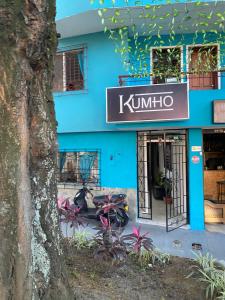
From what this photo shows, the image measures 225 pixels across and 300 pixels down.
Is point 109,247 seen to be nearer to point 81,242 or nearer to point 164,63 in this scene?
point 81,242

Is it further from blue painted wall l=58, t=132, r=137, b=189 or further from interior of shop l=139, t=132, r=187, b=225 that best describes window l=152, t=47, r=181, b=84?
blue painted wall l=58, t=132, r=137, b=189

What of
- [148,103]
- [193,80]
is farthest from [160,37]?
[148,103]

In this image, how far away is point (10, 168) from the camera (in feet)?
7.80

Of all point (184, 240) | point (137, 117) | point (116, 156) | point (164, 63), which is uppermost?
point (164, 63)

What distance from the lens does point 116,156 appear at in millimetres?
8844

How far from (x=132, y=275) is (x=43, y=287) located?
5.35 ft

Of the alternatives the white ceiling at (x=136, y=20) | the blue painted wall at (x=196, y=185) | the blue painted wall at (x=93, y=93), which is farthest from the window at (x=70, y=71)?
the blue painted wall at (x=196, y=185)

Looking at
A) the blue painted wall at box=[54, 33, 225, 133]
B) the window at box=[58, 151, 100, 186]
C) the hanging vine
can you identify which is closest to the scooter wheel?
the window at box=[58, 151, 100, 186]

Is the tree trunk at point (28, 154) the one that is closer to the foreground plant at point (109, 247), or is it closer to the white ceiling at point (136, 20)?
the foreground plant at point (109, 247)

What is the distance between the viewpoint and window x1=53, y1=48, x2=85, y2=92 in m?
9.36

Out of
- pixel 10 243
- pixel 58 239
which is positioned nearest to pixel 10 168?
pixel 10 243

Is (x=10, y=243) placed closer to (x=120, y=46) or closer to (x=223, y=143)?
(x=120, y=46)

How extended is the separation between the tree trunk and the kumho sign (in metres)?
4.97

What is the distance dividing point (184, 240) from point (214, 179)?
3329 mm
